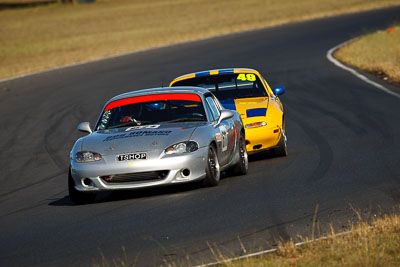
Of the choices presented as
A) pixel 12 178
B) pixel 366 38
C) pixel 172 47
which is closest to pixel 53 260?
pixel 12 178

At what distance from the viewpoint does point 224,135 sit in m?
→ 11.0

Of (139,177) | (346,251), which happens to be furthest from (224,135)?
(346,251)

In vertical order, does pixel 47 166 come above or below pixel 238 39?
above

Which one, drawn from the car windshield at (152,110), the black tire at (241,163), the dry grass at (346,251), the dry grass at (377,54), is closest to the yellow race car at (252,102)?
the black tire at (241,163)

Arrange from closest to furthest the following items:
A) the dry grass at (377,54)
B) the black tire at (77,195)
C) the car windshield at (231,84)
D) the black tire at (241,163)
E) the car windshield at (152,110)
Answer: the black tire at (77,195)
the car windshield at (152,110)
the black tire at (241,163)
the car windshield at (231,84)
the dry grass at (377,54)

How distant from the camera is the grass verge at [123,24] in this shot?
41.1 metres

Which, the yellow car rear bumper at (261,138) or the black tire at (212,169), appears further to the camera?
the yellow car rear bumper at (261,138)

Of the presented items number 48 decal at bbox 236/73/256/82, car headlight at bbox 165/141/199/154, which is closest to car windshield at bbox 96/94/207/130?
car headlight at bbox 165/141/199/154

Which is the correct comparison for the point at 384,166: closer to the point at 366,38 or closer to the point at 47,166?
the point at 47,166

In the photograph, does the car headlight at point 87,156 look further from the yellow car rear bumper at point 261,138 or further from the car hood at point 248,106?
the car hood at point 248,106

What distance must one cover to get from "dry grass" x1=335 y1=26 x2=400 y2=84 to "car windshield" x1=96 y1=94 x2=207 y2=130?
40.5 ft

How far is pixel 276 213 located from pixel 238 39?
33225 millimetres

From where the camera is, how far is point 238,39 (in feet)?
135

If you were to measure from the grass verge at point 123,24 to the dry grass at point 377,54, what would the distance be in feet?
36.4
